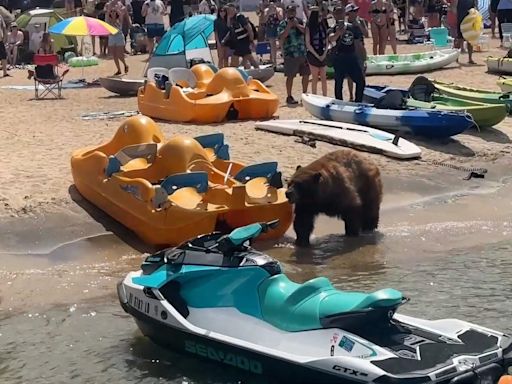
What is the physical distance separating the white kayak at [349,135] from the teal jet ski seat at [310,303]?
6.43 m

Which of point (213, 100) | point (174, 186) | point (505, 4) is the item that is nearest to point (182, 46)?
point (213, 100)

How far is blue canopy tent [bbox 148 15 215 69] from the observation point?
17.8 m

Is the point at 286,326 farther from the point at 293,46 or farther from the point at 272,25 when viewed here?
the point at 272,25

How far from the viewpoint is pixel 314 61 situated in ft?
49.9

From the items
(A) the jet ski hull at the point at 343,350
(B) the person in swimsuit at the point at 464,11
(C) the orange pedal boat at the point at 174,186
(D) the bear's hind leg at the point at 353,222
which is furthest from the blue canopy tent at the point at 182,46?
(A) the jet ski hull at the point at 343,350

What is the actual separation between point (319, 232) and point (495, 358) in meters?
4.61

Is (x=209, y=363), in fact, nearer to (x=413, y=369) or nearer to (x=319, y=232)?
(x=413, y=369)

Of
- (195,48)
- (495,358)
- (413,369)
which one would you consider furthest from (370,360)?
(195,48)

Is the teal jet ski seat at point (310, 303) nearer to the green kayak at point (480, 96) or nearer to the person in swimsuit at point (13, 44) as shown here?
the green kayak at point (480, 96)

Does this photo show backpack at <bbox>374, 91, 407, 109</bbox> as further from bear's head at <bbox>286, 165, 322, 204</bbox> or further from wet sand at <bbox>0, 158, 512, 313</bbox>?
bear's head at <bbox>286, 165, 322, 204</bbox>

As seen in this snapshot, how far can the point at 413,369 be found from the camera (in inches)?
207

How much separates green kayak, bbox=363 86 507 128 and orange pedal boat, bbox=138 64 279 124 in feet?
5.19

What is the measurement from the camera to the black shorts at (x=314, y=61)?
15148 mm

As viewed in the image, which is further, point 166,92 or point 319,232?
point 166,92
